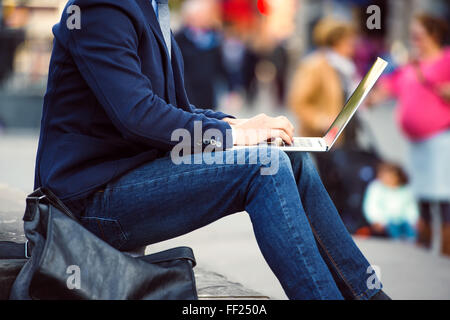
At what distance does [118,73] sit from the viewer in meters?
2.27

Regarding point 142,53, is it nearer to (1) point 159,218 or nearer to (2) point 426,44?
(1) point 159,218

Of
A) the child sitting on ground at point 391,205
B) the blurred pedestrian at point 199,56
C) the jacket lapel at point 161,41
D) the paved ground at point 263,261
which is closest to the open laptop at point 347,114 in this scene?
the jacket lapel at point 161,41

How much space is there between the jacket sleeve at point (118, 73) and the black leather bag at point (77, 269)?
1.10 feet

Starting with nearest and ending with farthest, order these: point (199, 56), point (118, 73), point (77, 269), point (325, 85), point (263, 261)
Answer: point (77, 269), point (118, 73), point (263, 261), point (325, 85), point (199, 56)

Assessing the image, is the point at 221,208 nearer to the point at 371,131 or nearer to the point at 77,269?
the point at 77,269

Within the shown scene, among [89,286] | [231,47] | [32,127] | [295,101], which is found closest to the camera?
[89,286]

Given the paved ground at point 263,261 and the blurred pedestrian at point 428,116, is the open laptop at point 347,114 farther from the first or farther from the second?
Result: the blurred pedestrian at point 428,116

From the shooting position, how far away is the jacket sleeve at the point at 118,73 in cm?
227

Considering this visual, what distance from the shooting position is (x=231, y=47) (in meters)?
19.6

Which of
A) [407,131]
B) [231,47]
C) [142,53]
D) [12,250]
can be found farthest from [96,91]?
[231,47]

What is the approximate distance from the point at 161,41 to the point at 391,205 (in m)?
3.77

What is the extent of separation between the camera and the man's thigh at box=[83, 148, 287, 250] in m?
2.27

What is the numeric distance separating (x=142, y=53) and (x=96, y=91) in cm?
23

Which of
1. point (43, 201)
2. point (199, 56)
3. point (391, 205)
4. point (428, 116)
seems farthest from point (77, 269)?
point (199, 56)
